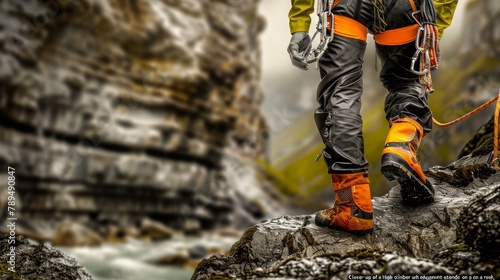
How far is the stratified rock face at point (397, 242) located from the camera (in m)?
3.04

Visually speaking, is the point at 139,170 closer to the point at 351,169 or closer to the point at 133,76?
the point at 133,76

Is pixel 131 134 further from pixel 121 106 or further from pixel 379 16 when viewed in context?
pixel 379 16

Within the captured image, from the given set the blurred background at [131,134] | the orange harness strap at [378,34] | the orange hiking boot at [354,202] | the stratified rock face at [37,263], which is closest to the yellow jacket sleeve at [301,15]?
the orange harness strap at [378,34]

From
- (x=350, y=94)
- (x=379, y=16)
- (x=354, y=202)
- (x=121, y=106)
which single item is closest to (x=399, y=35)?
(x=379, y=16)

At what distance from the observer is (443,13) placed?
5523 millimetres

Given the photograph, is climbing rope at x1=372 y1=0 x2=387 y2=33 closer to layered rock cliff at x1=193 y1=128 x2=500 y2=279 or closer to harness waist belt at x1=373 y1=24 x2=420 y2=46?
harness waist belt at x1=373 y1=24 x2=420 y2=46

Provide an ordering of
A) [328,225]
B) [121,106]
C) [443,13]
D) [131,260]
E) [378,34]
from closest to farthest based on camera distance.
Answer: [328,225] → [378,34] → [443,13] → [131,260] → [121,106]

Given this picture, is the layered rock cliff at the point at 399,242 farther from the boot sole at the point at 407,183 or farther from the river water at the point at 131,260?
the river water at the point at 131,260

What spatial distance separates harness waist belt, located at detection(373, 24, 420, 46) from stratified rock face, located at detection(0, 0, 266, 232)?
27596 mm

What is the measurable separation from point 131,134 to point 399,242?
3328 centimetres

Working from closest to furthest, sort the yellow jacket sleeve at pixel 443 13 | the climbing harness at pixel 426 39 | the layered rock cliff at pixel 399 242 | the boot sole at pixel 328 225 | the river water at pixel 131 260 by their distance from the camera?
the layered rock cliff at pixel 399 242
the boot sole at pixel 328 225
the climbing harness at pixel 426 39
the yellow jacket sleeve at pixel 443 13
the river water at pixel 131 260

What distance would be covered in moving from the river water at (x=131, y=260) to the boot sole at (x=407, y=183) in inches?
767

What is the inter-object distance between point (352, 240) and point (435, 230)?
1.05 m

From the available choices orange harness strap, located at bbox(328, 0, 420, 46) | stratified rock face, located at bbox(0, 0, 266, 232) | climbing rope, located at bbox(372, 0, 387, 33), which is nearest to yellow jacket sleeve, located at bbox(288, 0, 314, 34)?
orange harness strap, located at bbox(328, 0, 420, 46)
